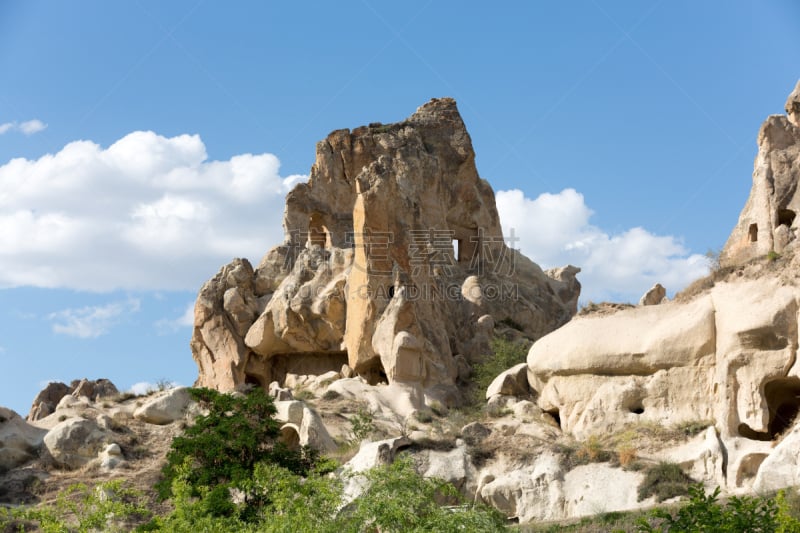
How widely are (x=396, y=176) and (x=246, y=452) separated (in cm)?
1922

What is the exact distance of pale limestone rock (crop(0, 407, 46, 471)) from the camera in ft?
110

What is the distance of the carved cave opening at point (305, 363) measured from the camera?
44.2 m

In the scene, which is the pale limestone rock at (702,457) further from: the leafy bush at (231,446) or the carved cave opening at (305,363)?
the carved cave opening at (305,363)

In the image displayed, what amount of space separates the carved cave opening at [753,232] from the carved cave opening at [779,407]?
32.9 feet

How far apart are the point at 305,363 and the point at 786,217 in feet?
62.4

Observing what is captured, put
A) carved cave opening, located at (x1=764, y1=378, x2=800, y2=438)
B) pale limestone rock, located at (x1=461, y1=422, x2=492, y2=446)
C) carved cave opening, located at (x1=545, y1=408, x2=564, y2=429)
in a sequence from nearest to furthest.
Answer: carved cave opening, located at (x1=764, y1=378, x2=800, y2=438), pale limestone rock, located at (x1=461, y1=422, x2=492, y2=446), carved cave opening, located at (x1=545, y1=408, x2=564, y2=429)

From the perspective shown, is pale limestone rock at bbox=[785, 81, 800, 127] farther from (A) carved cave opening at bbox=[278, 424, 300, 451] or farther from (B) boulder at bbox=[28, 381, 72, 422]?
(B) boulder at bbox=[28, 381, 72, 422]

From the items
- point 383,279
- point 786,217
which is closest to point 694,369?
point 786,217

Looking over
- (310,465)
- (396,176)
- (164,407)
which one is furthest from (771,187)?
(164,407)

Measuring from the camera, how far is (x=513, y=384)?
111ft

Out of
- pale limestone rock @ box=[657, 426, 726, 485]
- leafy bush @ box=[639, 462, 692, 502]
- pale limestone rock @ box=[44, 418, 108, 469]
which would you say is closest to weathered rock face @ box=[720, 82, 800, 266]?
pale limestone rock @ box=[657, 426, 726, 485]

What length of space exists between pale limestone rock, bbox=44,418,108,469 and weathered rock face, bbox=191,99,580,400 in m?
9.45

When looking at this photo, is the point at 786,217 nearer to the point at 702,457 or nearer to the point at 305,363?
the point at 702,457

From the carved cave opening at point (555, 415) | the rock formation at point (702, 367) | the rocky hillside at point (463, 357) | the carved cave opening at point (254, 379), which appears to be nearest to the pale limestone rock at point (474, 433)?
the rocky hillside at point (463, 357)
